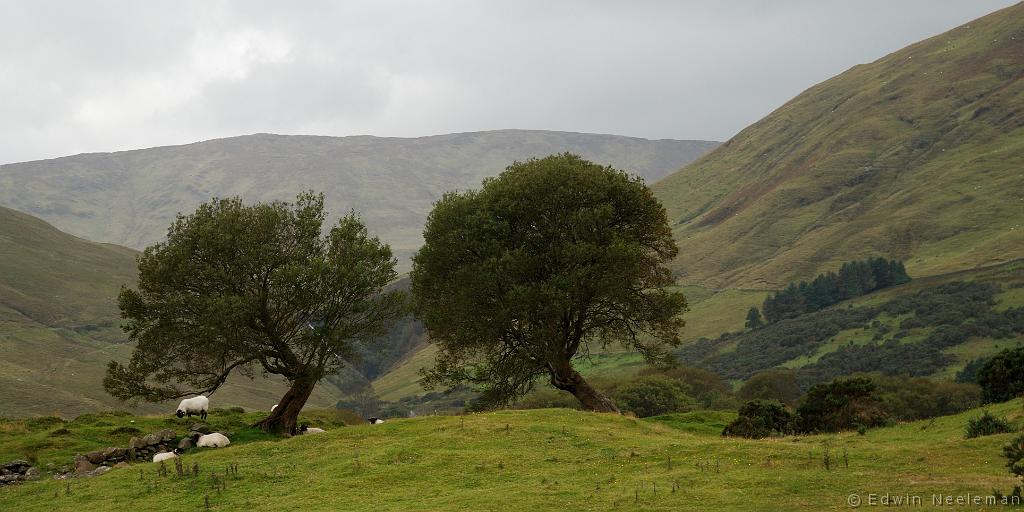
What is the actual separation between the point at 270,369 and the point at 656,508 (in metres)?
29.2

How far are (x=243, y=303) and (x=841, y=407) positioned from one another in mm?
34031

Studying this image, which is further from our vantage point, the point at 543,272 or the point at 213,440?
the point at 543,272

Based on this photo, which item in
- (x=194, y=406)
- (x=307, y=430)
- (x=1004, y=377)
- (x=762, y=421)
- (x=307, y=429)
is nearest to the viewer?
(x=1004, y=377)

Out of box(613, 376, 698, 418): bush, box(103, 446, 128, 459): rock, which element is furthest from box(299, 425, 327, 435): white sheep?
box(613, 376, 698, 418): bush

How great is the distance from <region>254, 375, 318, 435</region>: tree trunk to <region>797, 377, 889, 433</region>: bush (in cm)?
2842

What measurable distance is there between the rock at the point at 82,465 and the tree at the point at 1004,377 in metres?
46.0

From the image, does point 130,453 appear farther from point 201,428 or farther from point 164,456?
point 201,428

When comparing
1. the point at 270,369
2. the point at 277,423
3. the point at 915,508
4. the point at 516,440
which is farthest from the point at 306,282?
the point at 915,508

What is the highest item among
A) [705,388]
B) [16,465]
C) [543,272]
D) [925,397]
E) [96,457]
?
[543,272]

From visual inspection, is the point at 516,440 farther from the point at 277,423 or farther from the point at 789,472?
the point at 277,423

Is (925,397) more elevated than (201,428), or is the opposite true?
(201,428)

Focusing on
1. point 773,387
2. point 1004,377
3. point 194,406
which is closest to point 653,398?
point 773,387

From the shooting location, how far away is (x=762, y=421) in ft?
142

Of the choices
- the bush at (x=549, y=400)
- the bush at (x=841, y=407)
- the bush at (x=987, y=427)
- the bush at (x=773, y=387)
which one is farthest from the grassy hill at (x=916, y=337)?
the bush at (x=987, y=427)
